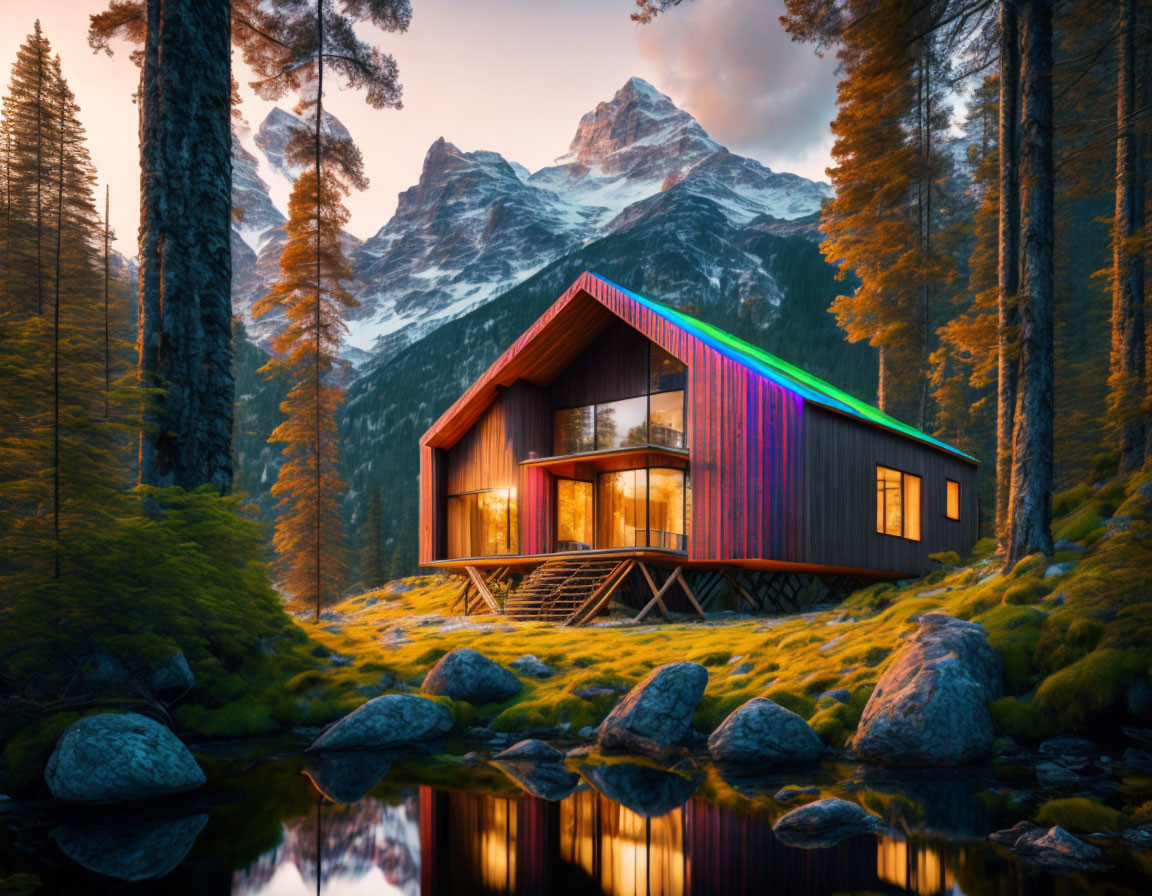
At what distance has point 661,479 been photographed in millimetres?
20812

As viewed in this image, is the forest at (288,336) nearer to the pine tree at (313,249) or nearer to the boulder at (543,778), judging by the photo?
the pine tree at (313,249)

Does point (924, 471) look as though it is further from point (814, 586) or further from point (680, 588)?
point (680, 588)

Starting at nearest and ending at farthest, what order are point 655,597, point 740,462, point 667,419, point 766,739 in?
point 766,739 < point 740,462 < point 655,597 < point 667,419

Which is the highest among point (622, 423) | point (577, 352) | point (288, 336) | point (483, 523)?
point (288, 336)

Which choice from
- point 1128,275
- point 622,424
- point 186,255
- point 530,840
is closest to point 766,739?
point 530,840

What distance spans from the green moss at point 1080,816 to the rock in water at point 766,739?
2.45m

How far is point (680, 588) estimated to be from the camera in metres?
20.2

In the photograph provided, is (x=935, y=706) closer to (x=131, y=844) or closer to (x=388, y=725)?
(x=388, y=725)

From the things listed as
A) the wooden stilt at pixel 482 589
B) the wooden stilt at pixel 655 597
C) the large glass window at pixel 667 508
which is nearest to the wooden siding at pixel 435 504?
the wooden stilt at pixel 482 589

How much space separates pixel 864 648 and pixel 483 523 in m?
14.6

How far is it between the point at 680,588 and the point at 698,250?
88.4m

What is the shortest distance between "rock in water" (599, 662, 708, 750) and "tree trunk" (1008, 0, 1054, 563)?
199 inches

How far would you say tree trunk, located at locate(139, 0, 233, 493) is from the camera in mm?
10625

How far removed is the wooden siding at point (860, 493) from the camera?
59.0 ft
